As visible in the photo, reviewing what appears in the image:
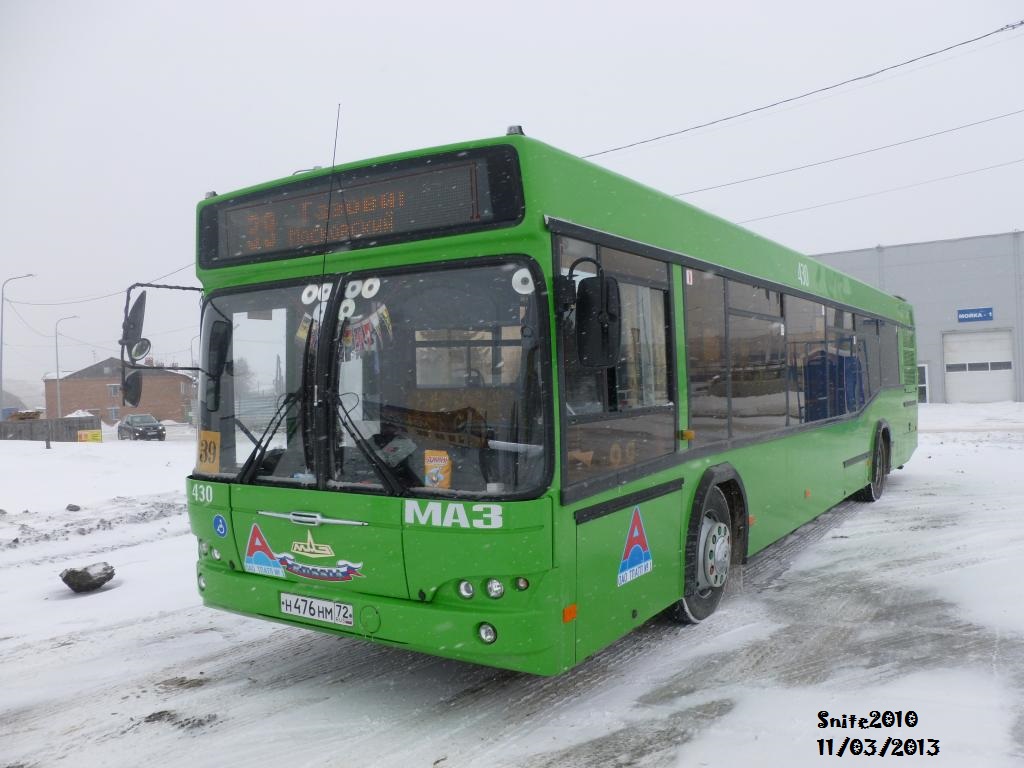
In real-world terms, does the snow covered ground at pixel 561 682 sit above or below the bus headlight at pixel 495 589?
below

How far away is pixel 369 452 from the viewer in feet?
13.4

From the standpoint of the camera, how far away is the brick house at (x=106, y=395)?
243 feet

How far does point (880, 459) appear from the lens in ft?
36.2

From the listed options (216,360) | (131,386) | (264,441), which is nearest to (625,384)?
(264,441)

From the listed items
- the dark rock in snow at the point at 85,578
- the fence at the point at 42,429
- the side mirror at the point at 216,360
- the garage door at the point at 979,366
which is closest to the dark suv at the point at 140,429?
the fence at the point at 42,429

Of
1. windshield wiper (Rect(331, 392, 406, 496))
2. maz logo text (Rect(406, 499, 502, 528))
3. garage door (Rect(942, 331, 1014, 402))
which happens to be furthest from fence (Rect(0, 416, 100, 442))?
garage door (Rect(942, 331, 1014, 402))

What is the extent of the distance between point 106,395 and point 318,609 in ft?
279

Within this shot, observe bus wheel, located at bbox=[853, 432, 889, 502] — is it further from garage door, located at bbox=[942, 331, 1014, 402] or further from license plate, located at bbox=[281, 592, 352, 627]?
garage door, located at bbox=[942, 331, 1014, 402]

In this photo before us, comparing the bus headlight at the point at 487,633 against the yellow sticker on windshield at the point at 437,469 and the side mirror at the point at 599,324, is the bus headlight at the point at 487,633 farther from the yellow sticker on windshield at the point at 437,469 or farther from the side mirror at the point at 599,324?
the side mirror at the point at 599,324

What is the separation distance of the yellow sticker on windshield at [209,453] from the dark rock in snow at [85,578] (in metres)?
→ 2.86

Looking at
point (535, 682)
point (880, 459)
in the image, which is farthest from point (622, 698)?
point (880, 459)

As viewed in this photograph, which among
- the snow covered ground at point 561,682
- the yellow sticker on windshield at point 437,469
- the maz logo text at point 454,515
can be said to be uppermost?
the yellow sticker on windshield at point 437,469

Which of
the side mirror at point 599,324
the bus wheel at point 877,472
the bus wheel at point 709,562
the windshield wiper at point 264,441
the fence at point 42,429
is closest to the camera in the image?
the side mirror at point 599,324

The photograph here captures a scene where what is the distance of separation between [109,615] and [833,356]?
744cm
